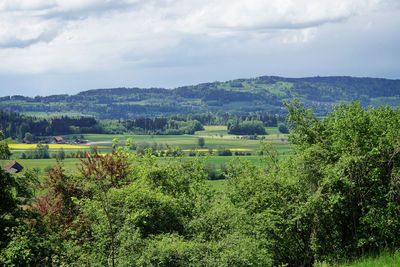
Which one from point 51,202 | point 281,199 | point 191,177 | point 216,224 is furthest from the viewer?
point 191,177

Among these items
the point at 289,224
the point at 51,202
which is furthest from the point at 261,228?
the point at 51,202

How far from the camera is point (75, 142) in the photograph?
649ft

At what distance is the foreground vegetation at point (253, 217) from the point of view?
1681cm

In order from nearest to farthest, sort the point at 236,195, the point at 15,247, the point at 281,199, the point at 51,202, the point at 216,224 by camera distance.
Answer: the point at 15,247, the point at 216,224, the point at 281,199, the point at 236,195, the point at 51,202

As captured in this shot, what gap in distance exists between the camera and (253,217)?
814 inches

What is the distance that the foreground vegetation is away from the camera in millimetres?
16812

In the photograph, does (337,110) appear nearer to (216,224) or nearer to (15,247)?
(216,224)

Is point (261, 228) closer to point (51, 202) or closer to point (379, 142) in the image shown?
point (379, 142)

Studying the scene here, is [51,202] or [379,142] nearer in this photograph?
[379,142]

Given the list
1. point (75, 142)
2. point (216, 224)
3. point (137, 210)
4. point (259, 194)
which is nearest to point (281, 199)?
point (259, 194)

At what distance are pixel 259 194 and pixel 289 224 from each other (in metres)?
2.53

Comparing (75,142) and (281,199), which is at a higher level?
(281,199)

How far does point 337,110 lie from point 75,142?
607 feet

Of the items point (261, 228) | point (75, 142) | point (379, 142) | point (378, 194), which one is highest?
point (379, 142)
